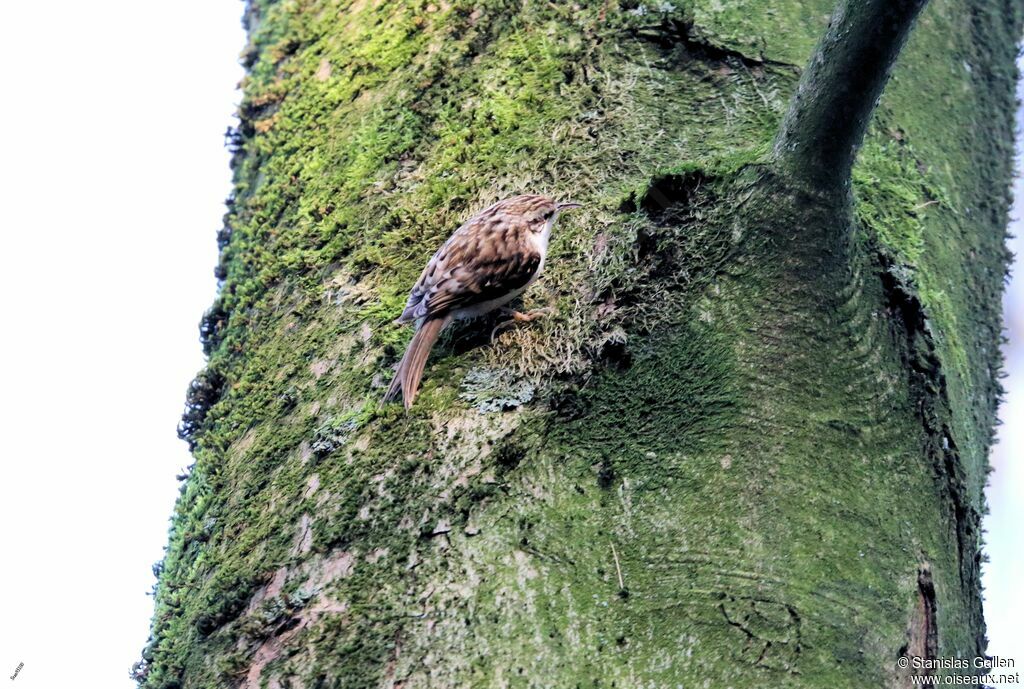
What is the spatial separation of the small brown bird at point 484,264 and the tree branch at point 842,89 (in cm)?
58

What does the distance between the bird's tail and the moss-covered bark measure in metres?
0.03

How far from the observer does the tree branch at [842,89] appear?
6.17 feet

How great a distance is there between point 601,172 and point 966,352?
100cm

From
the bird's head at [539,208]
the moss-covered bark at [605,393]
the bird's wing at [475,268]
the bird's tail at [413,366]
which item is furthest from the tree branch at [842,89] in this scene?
the bird's tail at [413,366]

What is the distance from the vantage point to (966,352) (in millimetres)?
2557

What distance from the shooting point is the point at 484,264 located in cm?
260

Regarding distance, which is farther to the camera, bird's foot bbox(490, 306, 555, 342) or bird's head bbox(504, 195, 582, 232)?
bird's head bbox(504, 195, 582, 232)

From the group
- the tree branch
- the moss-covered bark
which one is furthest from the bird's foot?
the tree branch

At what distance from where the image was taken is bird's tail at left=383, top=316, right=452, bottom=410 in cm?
216

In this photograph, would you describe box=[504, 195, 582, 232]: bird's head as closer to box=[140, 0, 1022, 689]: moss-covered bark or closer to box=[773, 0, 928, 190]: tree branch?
box=[140, 0, 1022, 689]: moss-covered bark

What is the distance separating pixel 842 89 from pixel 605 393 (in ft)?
2.37

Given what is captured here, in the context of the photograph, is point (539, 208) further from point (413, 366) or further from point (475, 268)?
point (413, 366)

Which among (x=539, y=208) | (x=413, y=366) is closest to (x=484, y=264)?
(x=539, y=208)

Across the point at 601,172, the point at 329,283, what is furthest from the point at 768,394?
the point at 329,283
